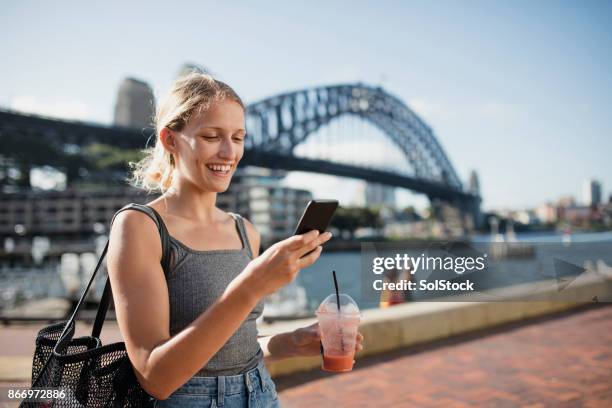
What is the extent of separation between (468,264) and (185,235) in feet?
4.08

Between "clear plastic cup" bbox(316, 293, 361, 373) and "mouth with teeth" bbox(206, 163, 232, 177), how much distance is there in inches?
18.1

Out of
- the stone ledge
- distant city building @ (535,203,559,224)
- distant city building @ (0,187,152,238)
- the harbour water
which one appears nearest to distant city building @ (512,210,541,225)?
the harbour water

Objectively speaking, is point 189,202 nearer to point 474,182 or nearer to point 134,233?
point 134,233

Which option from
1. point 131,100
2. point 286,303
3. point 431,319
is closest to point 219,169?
point 431,319

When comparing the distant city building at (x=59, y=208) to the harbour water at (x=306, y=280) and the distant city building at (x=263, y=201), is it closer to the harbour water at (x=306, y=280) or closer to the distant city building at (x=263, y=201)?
the harbour water at (x=306, y=280)

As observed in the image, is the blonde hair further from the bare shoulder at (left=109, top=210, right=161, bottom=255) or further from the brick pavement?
the brick pavement

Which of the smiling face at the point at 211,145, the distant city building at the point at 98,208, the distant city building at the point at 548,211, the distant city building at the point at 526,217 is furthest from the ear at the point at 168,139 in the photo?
the distant city building at the point at 526,217

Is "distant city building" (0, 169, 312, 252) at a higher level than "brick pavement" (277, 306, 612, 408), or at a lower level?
higher

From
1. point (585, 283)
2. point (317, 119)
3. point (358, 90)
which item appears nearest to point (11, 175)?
point (317, 119)

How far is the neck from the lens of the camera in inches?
50.4

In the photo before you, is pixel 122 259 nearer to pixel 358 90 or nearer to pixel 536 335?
pixel 536 335

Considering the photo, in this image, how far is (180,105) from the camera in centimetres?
125

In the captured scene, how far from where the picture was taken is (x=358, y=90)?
6956cm

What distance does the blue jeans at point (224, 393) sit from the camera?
3.97 ft
